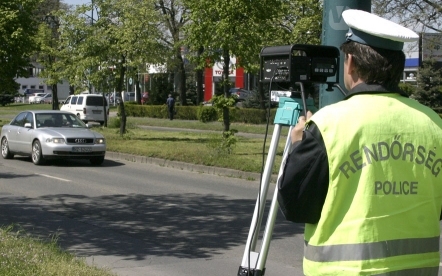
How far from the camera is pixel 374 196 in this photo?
2.87 meters

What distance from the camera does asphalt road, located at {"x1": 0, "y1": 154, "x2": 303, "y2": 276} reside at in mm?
8484

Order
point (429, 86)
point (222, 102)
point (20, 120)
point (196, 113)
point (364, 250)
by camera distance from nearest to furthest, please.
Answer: point (364, 250) → point (222, 102) → point (20, 120) → point (429, 86) → point (196, 113)

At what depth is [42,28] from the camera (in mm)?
45500

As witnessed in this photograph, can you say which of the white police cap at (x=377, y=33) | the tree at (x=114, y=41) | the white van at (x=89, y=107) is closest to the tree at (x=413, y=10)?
the tree at (x=114, y=41)

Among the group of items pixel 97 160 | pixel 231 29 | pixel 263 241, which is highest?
pixel 231 29

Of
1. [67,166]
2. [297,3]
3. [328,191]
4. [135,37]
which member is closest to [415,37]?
[328,191]

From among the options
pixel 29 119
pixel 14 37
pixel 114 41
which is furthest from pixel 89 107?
pixel 29 119

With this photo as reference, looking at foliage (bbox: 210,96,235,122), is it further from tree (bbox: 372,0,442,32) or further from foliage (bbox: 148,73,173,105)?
foliage (bbox: 148,73,173,105)

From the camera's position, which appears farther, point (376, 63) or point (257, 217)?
point (257, 217)

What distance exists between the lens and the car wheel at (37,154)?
1914 cm

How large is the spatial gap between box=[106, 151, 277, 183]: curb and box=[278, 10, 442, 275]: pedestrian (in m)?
12.5

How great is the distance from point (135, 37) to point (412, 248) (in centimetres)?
2476

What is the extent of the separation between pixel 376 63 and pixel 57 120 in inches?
713

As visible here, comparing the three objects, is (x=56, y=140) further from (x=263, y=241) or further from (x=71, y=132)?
(x=263, y=241)
